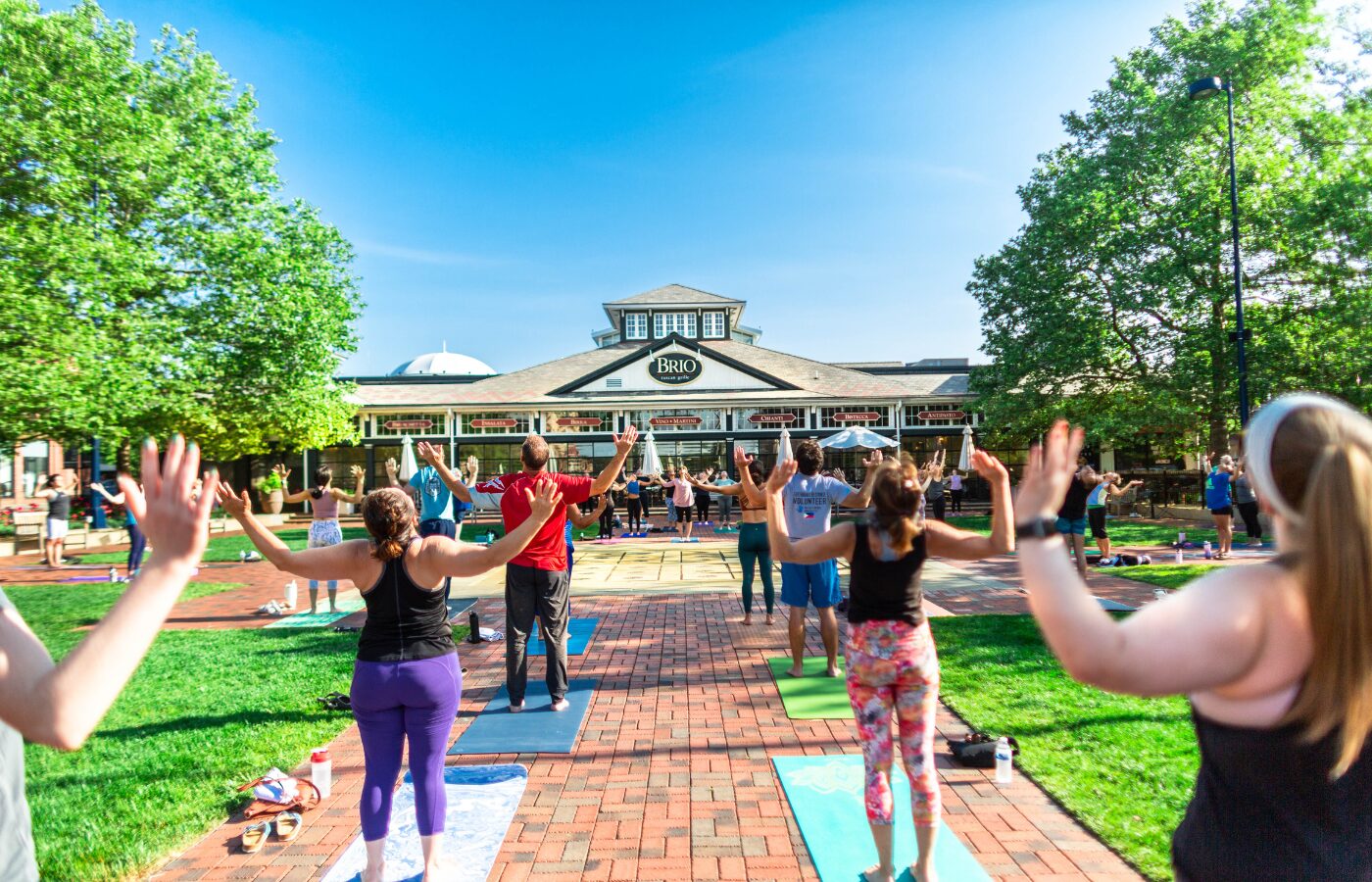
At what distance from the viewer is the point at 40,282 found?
15.7 meters

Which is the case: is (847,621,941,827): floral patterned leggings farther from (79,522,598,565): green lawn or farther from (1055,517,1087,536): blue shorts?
(79,522,598,565): green lawn

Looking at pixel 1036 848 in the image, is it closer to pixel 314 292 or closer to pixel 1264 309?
pixel 1264 309

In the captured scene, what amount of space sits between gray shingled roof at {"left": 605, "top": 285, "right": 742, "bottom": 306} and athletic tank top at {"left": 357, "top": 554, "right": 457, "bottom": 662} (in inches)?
1410

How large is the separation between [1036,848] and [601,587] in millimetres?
9199

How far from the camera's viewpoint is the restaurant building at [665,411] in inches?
1273

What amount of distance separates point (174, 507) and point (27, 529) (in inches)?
960

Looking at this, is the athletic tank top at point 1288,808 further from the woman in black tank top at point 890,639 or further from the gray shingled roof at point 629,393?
the gray shingled roof at point 629,393

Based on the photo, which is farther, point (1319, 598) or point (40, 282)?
point (40, 282)

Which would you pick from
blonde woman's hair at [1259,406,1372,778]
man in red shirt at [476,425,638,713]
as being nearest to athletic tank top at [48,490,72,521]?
man in red shirt at [476,425,638,713]

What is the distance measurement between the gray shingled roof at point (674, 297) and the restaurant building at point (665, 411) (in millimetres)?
4667

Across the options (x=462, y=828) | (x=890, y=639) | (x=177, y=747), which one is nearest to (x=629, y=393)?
(x=177, y=747)

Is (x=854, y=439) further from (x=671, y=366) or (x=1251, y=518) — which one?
(x=671, y=366)

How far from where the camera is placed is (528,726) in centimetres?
580

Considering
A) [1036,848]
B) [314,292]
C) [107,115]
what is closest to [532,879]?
[1036,848]
